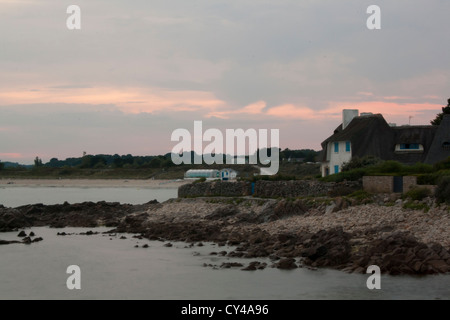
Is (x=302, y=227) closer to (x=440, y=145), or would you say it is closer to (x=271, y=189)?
(x=271, y=189)

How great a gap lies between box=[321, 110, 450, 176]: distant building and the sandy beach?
57.5 m

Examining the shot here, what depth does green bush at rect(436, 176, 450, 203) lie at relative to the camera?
27.8 meters

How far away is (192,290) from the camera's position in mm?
21391

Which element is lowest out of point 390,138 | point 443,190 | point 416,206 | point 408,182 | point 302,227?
point 302,227

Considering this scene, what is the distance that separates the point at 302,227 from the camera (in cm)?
3012

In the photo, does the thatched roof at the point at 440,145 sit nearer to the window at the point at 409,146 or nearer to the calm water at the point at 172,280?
the window at the point at 409,146

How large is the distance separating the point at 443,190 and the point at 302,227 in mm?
6328

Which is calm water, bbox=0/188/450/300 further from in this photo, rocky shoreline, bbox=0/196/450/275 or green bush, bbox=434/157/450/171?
green bush, bbox=434/157/450/171

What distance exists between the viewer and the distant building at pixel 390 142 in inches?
1751

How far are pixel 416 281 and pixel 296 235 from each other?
26.6 ft

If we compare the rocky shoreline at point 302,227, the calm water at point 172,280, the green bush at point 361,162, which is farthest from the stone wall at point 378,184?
the calm water at point 172,280

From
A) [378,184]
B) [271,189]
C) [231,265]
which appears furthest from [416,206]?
[271,189]

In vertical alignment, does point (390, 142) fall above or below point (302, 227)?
above

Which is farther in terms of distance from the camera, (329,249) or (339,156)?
(339,156)
